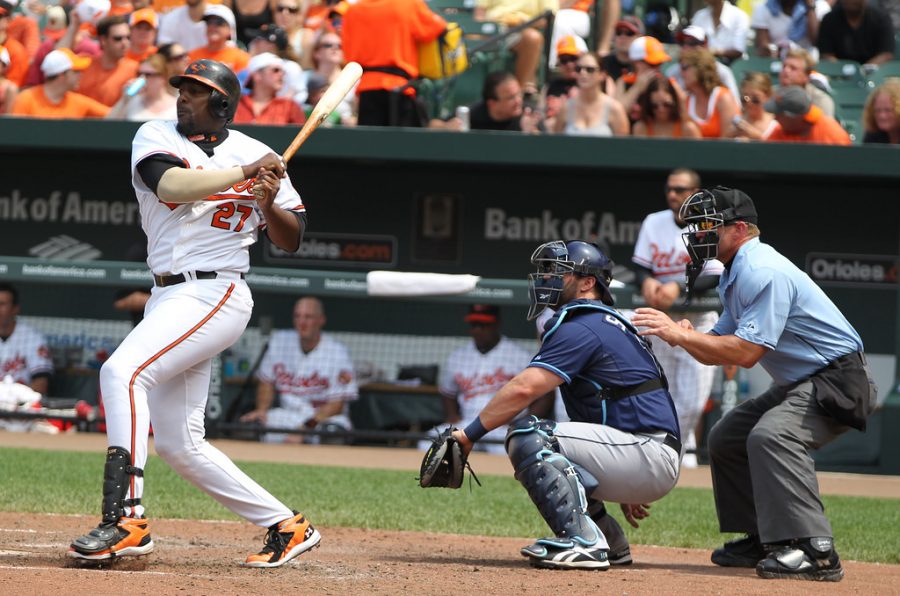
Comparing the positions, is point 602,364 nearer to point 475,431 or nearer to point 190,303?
point 475,431

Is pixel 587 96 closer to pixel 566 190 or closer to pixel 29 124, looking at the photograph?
pixel 566 190

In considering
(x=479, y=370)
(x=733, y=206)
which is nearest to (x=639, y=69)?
(x=479, y=370)

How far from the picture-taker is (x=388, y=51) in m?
9.05

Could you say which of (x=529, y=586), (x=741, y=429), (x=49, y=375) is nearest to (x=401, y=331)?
(x=49, y=375)

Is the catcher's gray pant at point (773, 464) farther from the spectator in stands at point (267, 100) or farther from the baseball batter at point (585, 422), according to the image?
the spectator in stands at point (267, 100)

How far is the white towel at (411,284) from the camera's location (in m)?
8.84

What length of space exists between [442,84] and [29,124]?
3065 mm

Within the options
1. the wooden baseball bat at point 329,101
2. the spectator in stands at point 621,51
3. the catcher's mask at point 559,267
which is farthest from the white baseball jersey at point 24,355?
the catcher's mask at point 559,267

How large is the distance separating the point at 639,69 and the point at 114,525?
6526mm

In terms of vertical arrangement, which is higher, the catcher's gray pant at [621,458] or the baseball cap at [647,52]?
the baseball cap at [647,52]

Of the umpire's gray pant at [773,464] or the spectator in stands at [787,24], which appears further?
the spectator in stands at [787,24]

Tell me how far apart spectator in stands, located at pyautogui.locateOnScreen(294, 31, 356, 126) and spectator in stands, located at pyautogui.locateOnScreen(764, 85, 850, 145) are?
305cm

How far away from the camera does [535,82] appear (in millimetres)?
10375

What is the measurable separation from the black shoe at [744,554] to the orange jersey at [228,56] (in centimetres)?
635
